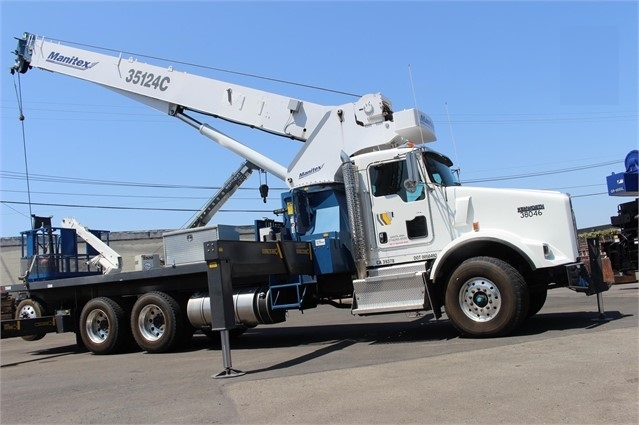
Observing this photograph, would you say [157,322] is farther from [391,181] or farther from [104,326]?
[391,181]

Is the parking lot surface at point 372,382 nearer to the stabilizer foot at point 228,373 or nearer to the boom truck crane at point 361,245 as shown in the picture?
the stabilizer foot at point 228,373

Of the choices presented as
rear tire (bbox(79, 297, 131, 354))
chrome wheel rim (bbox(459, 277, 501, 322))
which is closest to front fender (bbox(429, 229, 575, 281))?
chrome wheel rim (bbox(459, 277, 501, 322))

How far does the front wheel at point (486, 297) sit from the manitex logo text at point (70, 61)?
10148 mm

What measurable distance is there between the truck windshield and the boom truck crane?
3cm

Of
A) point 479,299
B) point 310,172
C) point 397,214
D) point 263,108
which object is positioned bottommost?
point 479,299

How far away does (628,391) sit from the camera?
16.5 feet

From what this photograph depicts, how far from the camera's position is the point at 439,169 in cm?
974

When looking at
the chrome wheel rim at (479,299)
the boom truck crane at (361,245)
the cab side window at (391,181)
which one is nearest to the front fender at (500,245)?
the boom truck crane at (361,245)

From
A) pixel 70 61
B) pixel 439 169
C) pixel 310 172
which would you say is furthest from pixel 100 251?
pixel 439 169

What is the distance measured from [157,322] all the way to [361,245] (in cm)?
444

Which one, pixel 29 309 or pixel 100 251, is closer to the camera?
pixel 29 309

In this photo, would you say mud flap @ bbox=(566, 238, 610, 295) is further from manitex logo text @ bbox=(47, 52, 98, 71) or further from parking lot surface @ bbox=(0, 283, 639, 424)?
manitex logo text @ bbox=(47, 52, 98, 71)

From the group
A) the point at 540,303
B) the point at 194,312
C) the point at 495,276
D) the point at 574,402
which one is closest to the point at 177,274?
the point at 194,312

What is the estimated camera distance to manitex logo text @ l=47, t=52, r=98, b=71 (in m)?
13.4
